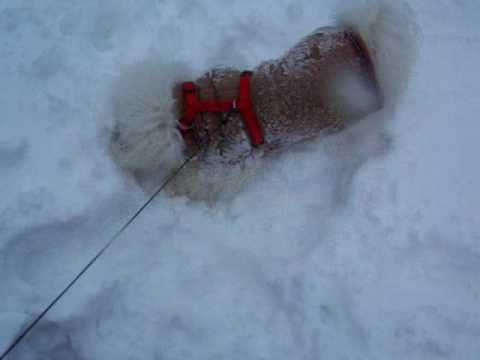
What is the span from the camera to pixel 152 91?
164cm

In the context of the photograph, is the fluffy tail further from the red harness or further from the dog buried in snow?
the red harness

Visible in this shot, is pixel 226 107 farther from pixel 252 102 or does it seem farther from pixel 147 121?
pixel 147 121

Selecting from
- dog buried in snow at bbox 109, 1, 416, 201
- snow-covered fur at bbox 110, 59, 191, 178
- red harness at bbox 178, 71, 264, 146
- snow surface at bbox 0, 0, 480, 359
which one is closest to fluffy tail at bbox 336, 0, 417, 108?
dog buried in snow at bbox 109, 1, 416, 201

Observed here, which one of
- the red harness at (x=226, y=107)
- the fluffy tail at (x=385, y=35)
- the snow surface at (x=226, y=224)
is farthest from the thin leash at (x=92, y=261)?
the fluffy tail at (x=385, y=35)

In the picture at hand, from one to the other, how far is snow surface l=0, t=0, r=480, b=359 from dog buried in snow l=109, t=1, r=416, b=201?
313 millimetres

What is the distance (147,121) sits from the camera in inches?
62.9

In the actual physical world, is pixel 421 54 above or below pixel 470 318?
above

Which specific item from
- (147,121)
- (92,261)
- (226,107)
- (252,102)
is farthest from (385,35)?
(92,261)

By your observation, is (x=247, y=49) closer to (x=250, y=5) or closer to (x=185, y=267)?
(x=250, y=5)

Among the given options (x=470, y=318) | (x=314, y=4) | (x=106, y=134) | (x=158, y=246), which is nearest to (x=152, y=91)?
(x=106, y=134)

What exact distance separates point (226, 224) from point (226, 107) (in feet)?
1.97

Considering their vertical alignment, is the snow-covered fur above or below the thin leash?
above

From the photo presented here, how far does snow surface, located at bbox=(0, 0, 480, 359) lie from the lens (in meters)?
1.86

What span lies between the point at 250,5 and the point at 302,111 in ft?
2.69
